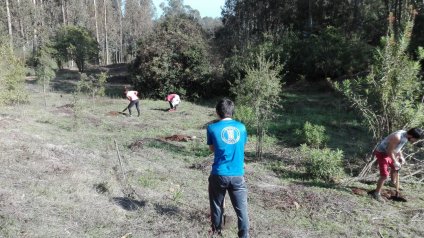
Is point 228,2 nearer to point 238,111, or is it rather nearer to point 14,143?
point 238,111

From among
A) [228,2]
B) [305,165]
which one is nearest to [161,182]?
[305,165]

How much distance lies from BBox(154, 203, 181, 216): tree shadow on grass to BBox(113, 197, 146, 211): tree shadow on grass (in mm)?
254

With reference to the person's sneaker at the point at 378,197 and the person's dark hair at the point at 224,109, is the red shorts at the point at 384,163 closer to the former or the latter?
Answer: the person's sneaker at the point at 378,197

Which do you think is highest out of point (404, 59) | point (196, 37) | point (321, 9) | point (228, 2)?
point (228, 2)

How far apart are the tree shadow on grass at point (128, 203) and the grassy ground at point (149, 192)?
0.02m

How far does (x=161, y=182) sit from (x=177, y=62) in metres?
16.3

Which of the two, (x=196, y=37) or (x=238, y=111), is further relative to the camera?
(x=196, y=37)

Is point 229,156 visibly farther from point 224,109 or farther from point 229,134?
point 224,109

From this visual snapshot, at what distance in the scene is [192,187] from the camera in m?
7.50

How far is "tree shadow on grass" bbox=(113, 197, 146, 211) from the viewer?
19.7 ft

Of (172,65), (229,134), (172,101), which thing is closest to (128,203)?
(229,134)

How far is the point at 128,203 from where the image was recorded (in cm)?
620

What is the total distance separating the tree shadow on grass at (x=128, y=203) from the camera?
6.02m

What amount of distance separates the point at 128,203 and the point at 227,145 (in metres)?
2.50
